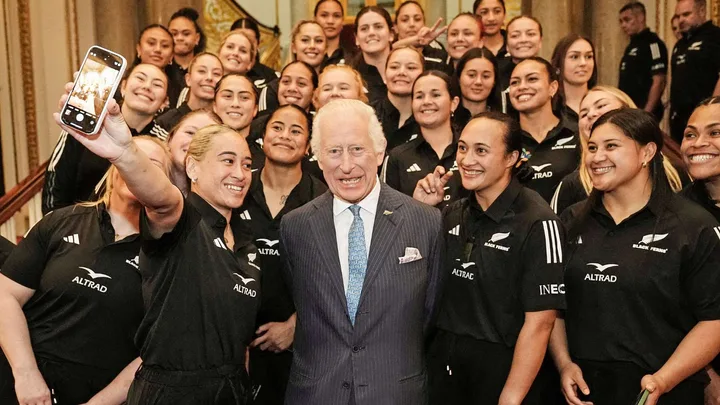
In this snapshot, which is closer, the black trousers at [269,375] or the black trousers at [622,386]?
the black trousers at [622,386]

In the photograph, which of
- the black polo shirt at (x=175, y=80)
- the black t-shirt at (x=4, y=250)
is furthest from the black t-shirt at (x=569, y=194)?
the black polo shirt at (x=175, y=80)

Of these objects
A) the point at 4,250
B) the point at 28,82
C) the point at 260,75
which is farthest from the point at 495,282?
the point at 28,82

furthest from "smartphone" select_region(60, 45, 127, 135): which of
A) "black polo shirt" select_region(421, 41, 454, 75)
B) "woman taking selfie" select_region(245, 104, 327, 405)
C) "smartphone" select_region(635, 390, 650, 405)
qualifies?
"black polo shirt" select_region(421, 41, 454, 75)

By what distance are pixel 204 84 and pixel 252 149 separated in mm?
1028

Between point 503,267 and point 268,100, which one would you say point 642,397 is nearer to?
point 503,267

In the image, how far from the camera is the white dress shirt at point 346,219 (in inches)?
119

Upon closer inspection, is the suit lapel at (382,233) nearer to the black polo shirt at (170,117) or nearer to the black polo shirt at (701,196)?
the black polo shirt at (701,196)

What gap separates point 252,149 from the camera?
16.0 ft

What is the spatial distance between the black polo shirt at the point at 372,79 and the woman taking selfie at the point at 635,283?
8.62ft

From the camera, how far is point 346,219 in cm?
310

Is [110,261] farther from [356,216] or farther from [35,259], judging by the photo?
[356,216]

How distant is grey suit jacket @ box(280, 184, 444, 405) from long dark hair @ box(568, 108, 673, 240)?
30.1 inches

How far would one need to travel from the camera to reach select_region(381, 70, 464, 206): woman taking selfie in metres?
4.68

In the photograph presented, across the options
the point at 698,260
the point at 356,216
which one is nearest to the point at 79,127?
the point at 356,216
